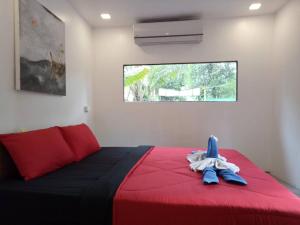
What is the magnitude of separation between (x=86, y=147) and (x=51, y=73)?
959 millimetres

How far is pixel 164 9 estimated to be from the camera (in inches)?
124

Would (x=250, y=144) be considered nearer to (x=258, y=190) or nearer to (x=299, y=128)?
(x=299, y=128)

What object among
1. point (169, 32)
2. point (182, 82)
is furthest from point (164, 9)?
point (182, 82)

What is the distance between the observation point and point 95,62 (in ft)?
12.6

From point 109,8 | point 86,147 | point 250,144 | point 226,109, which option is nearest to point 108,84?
point 109,8

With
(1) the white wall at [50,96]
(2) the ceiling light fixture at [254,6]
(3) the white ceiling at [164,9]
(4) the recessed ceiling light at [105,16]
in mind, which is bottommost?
(1) the white wall at [50,96]

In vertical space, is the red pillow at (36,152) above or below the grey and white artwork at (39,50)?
below

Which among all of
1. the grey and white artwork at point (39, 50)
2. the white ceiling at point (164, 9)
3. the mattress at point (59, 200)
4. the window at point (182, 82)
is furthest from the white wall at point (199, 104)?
the mattress at point (59, 200)

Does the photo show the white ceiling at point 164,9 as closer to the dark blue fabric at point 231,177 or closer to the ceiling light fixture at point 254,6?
the ceiling light fixture at point 254,6

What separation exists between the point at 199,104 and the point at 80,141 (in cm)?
206

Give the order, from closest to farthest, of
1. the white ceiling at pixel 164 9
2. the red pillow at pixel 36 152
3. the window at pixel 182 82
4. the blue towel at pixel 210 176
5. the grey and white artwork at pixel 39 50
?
the blue towel at pixel 210 176
the red pillow at pixel 36 152
the grey and white artwork at pixel 39 50
the white ceiling at pixel 164 9
the window at pixel 182 82

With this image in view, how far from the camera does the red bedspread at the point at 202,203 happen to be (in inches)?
44.6

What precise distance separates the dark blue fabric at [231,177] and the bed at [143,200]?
0.05 m

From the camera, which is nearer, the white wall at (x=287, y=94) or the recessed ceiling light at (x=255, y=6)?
the white wall at (x=287, y=94)
